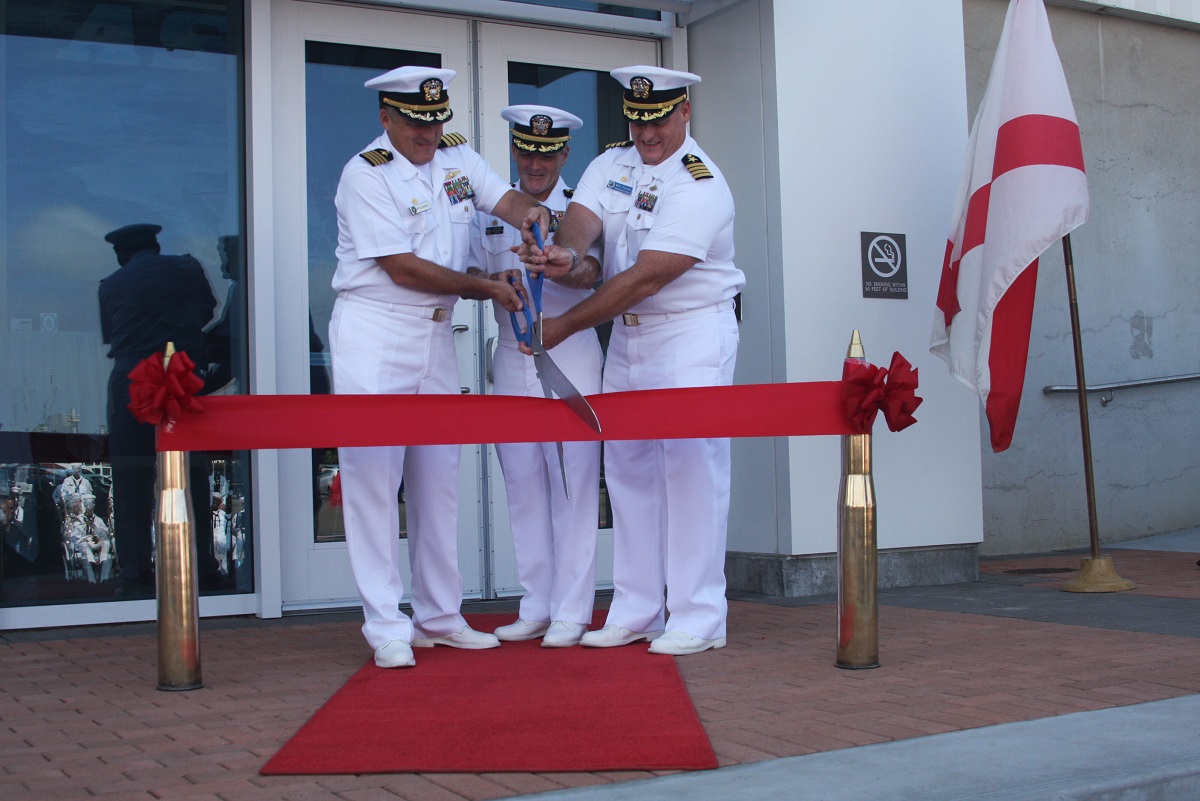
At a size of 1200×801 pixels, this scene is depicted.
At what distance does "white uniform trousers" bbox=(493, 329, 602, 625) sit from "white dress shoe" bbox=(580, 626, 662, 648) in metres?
0.11

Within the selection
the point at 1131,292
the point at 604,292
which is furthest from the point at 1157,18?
the point at 604,292

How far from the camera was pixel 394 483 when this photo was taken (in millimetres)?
3777

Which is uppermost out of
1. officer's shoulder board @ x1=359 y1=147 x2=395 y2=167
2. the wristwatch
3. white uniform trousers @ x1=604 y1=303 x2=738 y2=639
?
officer's shoulder board @ x1=359 y1=147 x2=395 y2=167

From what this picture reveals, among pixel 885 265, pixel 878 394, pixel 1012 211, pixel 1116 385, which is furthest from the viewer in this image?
pixel 1116 385

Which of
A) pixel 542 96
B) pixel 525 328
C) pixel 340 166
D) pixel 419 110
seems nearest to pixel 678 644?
pixel 525 328

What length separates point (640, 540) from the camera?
3971mm

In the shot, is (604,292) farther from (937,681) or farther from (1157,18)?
(1157,18)

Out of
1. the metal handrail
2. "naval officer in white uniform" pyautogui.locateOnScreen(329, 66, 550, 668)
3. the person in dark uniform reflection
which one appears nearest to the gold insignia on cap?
"naval officer in white uniform" pyautogui.locateOnScreen(329, 66, 550, 668)

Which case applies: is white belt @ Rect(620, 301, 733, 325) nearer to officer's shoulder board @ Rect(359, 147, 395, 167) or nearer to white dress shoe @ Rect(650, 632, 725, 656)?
officer's shoulder board @ Rect(359, 147, 395, 167)

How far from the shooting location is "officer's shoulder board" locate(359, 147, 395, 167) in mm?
3764

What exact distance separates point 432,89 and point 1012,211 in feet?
8.41

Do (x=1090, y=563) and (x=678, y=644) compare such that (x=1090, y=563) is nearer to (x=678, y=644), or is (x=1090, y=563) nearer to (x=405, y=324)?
(x=678, y=644)

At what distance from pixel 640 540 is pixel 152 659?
1.57 m

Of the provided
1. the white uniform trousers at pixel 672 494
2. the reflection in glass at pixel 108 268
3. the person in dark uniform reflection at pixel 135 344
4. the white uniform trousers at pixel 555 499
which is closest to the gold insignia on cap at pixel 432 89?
the white uniform trousers at pixel 555 499
